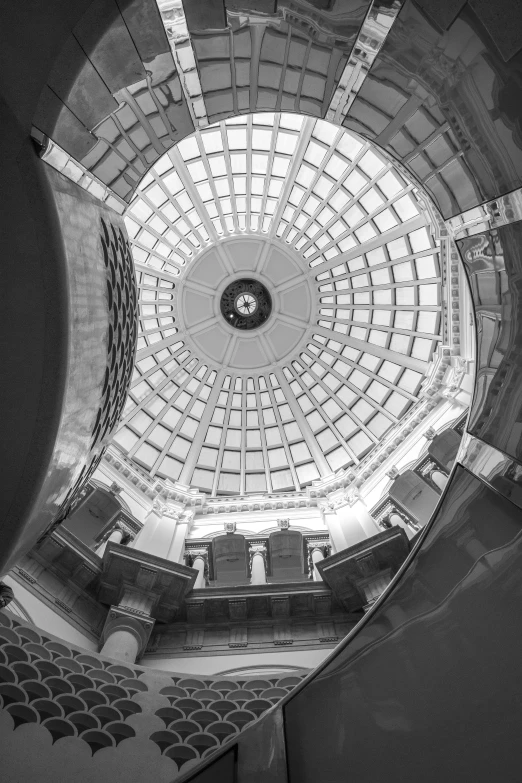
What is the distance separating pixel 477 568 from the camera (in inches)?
214

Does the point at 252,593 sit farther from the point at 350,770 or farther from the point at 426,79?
the point at 426,79

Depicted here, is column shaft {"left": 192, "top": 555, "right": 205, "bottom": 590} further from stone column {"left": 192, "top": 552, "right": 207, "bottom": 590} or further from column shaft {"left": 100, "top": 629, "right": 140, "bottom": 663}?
column shaft {"left": 100, "top": 629, "right": 140, "bottom": 663}

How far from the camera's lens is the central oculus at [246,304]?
34094 mm

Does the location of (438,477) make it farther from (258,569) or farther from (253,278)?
(253,278)

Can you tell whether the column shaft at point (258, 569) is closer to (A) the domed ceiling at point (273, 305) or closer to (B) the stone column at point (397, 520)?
(B) the stone column at point (397, 520)

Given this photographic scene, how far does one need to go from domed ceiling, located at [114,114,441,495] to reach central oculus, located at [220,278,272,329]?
0.22ft

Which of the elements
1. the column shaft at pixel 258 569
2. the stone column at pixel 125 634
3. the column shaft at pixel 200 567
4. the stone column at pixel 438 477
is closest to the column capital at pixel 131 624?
the stone column at pixel 125 634

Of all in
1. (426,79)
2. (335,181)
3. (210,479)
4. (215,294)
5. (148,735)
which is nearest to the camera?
(426,79)

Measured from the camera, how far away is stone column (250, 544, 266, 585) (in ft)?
68.1

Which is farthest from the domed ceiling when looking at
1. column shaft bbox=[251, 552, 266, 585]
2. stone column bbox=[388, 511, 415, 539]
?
column shaft bbox=[251, 552, 266, 585]

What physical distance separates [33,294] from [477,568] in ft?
16.5

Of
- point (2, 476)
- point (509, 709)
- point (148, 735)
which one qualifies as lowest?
point (509, 709)

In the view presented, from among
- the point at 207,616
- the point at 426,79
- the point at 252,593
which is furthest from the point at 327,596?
the point at 426,79

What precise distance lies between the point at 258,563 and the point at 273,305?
17.0m
